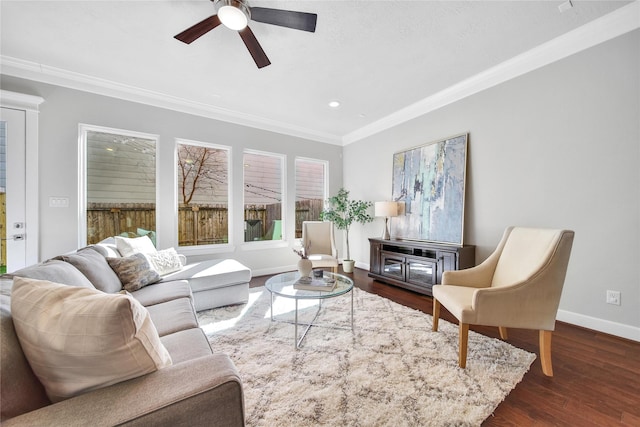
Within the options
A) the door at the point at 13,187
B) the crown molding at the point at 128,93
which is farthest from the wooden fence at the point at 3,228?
the crown molding at the point at 128,93

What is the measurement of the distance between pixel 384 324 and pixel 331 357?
29.4 inches

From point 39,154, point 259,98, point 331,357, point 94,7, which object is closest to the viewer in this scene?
point 331,357

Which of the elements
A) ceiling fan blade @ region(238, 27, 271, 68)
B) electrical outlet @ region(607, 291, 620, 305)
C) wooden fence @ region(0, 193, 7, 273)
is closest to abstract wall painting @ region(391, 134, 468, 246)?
electrical outlet @ region(607, 291, 620, 305)

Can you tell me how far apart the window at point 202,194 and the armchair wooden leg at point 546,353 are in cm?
386

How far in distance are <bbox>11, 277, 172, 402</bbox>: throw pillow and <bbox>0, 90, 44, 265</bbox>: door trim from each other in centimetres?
290

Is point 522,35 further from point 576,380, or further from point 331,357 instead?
point 331,357

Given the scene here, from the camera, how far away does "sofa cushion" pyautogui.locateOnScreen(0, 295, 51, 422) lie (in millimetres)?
666

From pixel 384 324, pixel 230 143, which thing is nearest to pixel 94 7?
pixel 230 143

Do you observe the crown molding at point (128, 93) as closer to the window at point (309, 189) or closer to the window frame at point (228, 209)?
the window frame at point (228, 209)

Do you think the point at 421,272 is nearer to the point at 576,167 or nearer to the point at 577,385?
the point at 577,385

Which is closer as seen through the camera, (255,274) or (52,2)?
(52,2)

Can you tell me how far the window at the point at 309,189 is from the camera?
4828 millimetres

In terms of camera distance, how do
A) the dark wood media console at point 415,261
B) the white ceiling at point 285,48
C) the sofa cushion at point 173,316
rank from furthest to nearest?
the dark wood media console at point 415,261 < the white ceiling at point 285,48 < the sofa cushion at point 173,316

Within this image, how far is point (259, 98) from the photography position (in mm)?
3551
